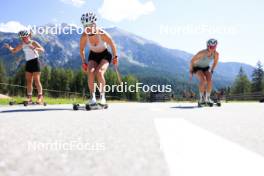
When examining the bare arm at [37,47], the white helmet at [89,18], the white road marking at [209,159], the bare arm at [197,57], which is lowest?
the white road marking at [209,159]

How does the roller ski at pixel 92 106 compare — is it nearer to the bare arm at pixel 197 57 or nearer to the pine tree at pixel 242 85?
the bare arm at pixel 197 57

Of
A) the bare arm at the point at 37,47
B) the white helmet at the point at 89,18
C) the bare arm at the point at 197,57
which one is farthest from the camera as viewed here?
the bare arm at the point at 197,57

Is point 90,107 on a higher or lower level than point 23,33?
lower

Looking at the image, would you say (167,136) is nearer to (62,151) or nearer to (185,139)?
(185,139)

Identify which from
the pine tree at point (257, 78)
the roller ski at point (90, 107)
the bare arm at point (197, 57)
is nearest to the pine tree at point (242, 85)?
the pine tree at point (257, 78)

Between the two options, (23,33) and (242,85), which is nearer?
(23,33)

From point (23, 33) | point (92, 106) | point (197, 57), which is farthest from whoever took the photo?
point (197, 57)

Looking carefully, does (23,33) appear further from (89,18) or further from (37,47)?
(89,18)

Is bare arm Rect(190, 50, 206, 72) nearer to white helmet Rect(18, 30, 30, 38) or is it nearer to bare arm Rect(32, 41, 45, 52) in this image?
bare arm Rect(32, 41, 45, 52)

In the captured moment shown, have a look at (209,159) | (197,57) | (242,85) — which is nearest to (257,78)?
(242,85)

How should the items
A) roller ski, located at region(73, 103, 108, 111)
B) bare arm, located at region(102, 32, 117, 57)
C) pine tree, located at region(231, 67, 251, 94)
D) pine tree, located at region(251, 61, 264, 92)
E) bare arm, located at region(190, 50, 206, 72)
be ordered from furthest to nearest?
pine tree, located at region(231, 67, 251, 94), pine tree, located at region(251, 61, 264, 92), bare arm, located at region(190, 50, 206, 72), bare arm, located at region(102, 32, 117, 57), roller ski, located at region(73, 103, 108, 111)

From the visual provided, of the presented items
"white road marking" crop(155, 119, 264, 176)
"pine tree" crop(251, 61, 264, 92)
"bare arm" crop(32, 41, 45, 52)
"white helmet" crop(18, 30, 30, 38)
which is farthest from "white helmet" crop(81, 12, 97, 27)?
"pine tree" crop(251, 61, 264, 92)

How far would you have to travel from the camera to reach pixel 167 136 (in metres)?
3.27

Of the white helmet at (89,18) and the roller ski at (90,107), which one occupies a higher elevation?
the white helmet at (89,18)
